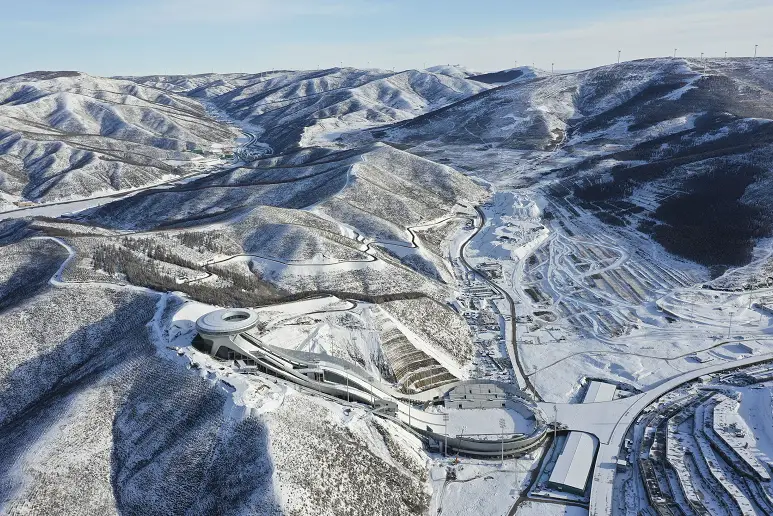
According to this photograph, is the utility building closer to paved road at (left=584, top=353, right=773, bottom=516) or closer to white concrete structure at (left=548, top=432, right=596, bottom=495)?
white concrete structure at (left=548, top=432, right=596, bottom=495)

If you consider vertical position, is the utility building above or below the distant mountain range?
below

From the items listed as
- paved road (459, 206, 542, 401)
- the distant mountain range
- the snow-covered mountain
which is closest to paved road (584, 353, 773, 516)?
the snow-covered mountain

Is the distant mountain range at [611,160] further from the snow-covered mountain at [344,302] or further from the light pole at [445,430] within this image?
the light pole at [445,430]

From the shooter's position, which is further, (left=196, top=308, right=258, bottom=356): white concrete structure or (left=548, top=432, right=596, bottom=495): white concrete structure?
(left=196, top=308, right=258, bottom=356): white concrete structure

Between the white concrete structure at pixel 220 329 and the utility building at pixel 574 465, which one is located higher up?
the white concrete structure at pixel 220 329

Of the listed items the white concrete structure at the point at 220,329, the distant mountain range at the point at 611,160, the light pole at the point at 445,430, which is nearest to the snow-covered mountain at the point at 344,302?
the distant mountain range at the point at 611,160

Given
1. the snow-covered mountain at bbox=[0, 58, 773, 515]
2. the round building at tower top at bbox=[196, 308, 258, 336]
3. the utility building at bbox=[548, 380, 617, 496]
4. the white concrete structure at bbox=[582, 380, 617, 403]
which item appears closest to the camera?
the snow-covered mountain at bbox=[0, 58, 773, 515]
